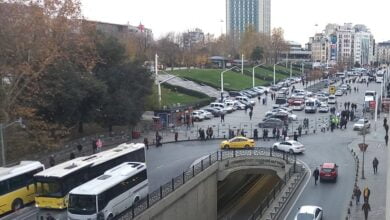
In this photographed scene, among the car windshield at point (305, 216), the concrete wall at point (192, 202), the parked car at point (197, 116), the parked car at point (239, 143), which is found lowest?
the concrete wall at point (192, 202)

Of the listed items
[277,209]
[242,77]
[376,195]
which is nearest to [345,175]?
[376,195]

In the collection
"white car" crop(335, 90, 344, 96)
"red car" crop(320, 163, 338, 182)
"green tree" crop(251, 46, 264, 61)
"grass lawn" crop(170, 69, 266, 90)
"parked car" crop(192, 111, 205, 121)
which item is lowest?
"red car" crop(320, 163, 338, 182)

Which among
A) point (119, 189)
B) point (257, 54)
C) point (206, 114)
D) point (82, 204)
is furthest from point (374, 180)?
point (257, 54)

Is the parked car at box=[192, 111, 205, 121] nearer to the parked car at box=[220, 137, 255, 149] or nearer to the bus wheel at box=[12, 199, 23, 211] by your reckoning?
the parked car at box=[220, 137, 255, 149]

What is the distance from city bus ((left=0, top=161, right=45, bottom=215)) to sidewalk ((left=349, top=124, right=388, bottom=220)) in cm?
1515

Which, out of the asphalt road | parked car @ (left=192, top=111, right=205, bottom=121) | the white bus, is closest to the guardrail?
the white bus

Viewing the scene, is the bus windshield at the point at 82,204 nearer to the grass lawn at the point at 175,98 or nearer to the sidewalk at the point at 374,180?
the sidewalk at the point at 374,180

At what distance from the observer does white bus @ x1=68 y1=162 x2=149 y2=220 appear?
20.0 meters

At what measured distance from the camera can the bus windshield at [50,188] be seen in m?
21.9

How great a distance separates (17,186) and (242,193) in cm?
1961

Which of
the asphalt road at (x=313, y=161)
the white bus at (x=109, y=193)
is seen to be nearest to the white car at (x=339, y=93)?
the asphalt road at (x=313, y=161)

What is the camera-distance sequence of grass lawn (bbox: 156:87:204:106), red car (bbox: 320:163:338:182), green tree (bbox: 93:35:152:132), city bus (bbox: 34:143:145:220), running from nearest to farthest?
city bus (bbox: 34:143:145:220)
red car (bbox: 320:163:338:182)
green tree (bbox: 93:35:152:132)
grass lawn (bbox: 156:87:204:106)

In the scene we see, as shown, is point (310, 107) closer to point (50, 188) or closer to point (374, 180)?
point (374, 180)

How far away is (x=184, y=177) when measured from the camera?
25.8 meters
